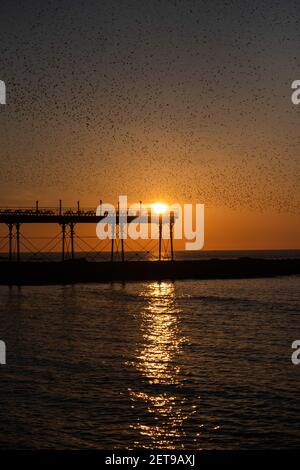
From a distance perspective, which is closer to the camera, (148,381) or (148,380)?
(148,381)

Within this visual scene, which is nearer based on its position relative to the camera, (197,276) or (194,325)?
(194,325)

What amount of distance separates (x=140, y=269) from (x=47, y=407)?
217 feet

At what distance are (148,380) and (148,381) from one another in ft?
0.46

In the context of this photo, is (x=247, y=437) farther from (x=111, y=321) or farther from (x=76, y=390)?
(x=111, y=321)

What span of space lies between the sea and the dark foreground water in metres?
0.03

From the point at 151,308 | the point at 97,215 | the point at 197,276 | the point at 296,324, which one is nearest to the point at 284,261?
the point at 197,276

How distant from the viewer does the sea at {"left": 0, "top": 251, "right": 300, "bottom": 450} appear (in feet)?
46.8

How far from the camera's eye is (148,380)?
1981 cm

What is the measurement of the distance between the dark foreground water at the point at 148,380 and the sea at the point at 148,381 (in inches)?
1.3

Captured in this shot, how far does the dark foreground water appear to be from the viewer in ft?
47.0

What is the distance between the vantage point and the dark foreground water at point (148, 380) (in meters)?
→ 14.3

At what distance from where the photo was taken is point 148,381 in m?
19.7
